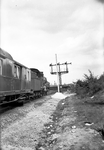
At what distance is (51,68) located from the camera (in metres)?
34.6

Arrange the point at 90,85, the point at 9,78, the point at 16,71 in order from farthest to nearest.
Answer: the point at 90,85 → the point at 16,71 → the point at 9,78

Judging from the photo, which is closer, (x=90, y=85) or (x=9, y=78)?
(x=9, y=78)

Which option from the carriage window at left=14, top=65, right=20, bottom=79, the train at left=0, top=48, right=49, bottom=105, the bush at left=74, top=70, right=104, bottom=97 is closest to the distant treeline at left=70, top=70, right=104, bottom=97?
the bush at left=74, top=70, right=104, bottom=97

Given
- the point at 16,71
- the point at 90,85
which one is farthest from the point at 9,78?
the point at 90,85

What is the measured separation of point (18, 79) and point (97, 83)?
9.82 m

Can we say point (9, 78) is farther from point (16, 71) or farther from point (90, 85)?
point (90, 85)

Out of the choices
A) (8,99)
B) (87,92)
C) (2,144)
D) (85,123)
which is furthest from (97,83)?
(2,144)

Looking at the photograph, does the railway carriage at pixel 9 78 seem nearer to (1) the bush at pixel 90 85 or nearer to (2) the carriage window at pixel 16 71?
(2) the carriage window at pixel 16 71

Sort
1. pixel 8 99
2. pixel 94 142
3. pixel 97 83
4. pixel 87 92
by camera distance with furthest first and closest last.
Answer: pixel 87 92 < pixel 97 83 < pixel 8 99 < pixel 94 142

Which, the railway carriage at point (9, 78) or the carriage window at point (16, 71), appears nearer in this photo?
the railway carriage at point (9, 78)

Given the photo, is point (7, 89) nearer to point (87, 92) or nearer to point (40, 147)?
point (40, 147)

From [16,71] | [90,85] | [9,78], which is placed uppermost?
[16,71]

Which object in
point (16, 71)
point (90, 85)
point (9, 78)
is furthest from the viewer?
point (90, 85)

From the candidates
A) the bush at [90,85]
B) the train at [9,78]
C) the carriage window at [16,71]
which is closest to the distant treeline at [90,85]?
the bush at [90,85]
